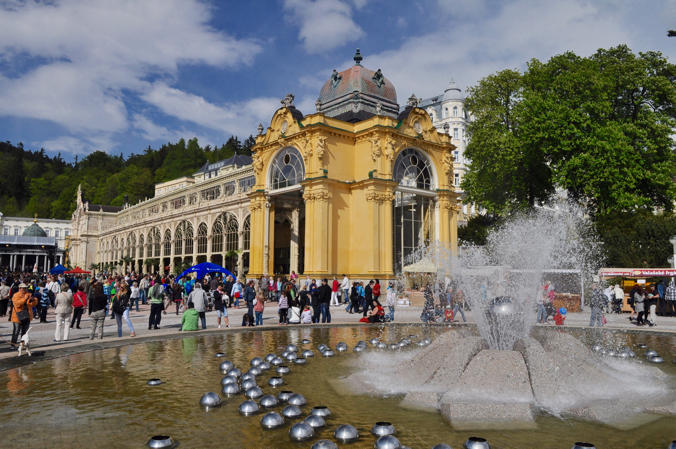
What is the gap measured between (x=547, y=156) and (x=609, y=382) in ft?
96.8

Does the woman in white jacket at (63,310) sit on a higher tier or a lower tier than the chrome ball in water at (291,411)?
higher

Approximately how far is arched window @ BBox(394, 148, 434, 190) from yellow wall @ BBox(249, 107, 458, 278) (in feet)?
2.27

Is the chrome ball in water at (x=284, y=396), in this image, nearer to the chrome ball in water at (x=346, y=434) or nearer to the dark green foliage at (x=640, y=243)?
the chrome ball in water at (x=346, y=434)

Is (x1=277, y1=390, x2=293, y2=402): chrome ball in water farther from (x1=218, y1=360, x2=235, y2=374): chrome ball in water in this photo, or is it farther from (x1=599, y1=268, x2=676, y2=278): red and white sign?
(x1=599, y1=268, x2=676, y2=278): red and white sign

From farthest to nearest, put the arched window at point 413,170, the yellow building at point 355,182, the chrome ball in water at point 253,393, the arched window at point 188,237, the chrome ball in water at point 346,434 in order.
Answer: the arched window at point 188,237
the arched window at point 413,170
the yellow building at point 355,182
the chrome ball in water at point 253,393
the chrome ball in water at point 346,434

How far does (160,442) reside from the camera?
577 centimetres

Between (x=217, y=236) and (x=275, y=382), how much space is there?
53308mm

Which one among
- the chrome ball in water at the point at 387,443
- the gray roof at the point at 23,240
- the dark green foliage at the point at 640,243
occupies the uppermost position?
the gray roof at the point at 23,240

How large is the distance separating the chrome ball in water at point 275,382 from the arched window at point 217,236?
5177 centimetres

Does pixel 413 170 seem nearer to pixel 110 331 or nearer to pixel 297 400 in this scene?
pixel 110 331

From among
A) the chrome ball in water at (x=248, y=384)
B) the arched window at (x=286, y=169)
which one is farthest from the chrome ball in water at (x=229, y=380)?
the arched window at (x=286, y=169)

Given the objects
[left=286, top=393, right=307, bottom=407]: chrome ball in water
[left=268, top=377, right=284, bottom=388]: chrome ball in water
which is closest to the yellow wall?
[left=268, top=377, right=284, bottom=388]: chrome ball in water

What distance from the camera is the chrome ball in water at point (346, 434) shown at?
6.00 m

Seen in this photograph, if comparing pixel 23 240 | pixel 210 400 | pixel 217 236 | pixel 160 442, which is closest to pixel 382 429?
pixel 160 442
